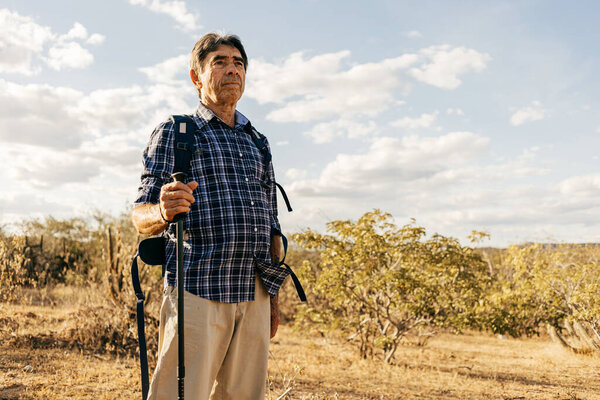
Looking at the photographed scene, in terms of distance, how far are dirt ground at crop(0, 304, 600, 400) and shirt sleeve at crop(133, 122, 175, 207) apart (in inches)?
101

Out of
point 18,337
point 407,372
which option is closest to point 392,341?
point 407,372

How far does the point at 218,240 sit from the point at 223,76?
30.7 inches

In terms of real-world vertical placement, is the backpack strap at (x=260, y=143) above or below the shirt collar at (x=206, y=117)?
below

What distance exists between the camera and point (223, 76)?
7.64 feet

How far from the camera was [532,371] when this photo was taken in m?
7.81

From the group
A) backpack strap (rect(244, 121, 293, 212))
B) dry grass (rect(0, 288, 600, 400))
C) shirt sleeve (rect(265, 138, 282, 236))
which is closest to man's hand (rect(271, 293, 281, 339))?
shirt sleeve (rect(265, 138, 282, 236))

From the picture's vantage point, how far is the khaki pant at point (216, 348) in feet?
6.45

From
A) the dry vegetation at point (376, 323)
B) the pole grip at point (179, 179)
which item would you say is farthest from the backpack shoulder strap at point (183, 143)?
the dry vegetation at point (376, 323)

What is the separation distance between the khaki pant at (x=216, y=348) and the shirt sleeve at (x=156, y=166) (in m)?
0.39

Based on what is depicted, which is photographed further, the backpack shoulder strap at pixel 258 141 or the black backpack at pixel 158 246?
the backpack shoulder strap at pixel 258 141

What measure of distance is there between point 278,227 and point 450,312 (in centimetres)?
570

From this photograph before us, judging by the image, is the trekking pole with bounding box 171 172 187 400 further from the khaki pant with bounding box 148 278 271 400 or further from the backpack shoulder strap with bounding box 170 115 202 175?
the backpack shoulder strap with bounding box 170 115 202 175

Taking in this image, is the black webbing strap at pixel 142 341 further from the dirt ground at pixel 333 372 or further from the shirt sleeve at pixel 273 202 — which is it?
the dirt ground at pixel 333 372

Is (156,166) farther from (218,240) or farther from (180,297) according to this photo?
(180,297)
